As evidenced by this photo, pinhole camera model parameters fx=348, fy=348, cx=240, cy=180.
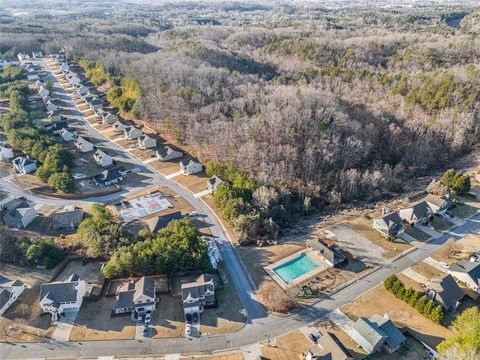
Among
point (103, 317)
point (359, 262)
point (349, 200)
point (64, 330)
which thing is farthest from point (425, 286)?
point (64, 330)

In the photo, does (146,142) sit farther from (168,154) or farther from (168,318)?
(168,318)

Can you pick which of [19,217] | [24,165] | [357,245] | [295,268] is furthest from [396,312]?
[24,165]

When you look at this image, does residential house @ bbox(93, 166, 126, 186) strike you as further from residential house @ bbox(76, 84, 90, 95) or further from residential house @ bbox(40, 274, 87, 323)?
residential house @ bbox(76, 84, 90, 95)

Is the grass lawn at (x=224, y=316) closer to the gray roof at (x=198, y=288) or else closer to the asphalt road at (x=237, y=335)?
the asphalt road at (x=237, y=335)

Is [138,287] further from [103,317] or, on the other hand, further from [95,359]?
[95,359]

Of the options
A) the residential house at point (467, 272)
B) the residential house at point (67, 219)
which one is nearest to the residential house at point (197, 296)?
the residential house at point (67, 219)

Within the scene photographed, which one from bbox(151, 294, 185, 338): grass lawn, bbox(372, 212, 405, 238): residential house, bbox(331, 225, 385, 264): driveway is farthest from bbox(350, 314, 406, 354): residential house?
bbox(151, 294, 185, 338): grass lawn
